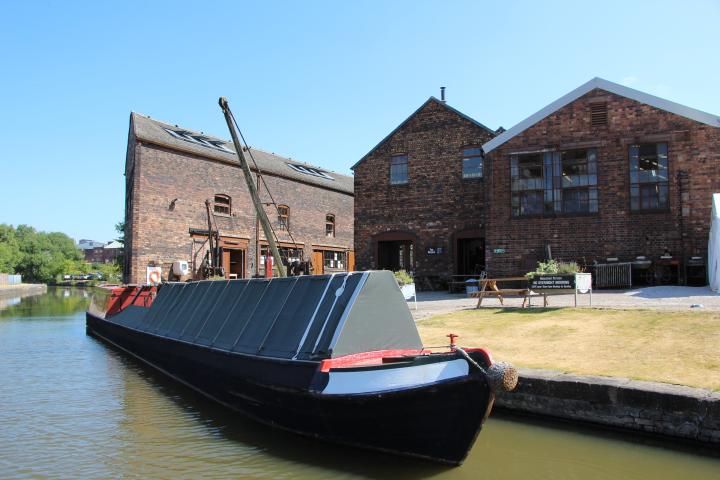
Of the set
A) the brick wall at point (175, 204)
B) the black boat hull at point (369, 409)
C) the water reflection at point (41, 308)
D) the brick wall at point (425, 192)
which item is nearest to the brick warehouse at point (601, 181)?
the brick wall at point (425, 192)

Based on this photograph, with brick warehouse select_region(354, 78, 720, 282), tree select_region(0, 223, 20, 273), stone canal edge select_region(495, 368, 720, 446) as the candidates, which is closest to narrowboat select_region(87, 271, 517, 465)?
stone canal edge select_region(495, 368, 720, 446)

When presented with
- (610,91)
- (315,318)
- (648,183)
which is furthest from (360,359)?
(610,91)

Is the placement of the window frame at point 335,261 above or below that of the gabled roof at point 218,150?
below

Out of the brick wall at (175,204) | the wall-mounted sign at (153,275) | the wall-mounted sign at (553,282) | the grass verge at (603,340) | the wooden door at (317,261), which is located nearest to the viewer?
the grass verge at (603,340)

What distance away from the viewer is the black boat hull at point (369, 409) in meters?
5.00

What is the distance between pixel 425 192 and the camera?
72.1ft

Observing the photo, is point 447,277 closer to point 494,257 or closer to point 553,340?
point 494,257

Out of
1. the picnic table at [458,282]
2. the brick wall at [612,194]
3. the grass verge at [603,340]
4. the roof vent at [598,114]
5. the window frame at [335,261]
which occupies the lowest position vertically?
the grass verge at [603,340]

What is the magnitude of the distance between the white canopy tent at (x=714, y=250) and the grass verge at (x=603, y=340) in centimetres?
473

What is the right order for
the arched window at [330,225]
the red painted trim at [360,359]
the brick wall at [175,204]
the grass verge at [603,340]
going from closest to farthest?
the red painted trim at [360,359] → the grass verge at [603,340] → the brick wall at [175,204] → the arched window at [330,225]

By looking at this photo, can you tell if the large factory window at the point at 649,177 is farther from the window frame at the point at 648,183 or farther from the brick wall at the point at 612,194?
the brick wall at the point at 612,194

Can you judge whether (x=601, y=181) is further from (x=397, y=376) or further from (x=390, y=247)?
(x=397, y=376)

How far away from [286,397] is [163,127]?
1021 inches

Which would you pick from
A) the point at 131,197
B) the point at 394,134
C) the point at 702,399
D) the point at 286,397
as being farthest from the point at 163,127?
the point at 702,399
